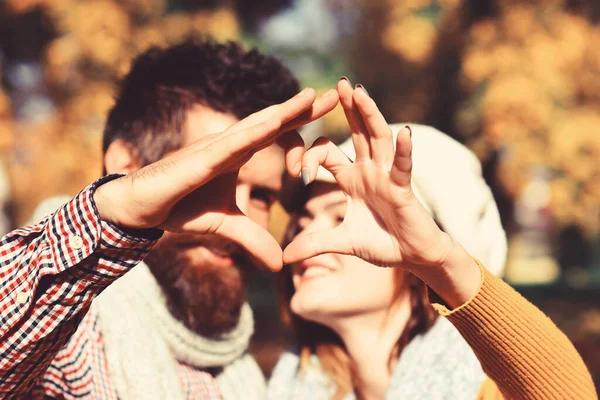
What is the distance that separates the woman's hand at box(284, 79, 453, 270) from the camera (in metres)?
1.17

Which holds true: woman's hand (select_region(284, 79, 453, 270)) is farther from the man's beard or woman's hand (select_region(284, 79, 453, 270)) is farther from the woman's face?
the man's beard

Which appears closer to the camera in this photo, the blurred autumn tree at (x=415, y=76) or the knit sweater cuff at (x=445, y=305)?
the knit sweater cuff at (x=445, y=305)

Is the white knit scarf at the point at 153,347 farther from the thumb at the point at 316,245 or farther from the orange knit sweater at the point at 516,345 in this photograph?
the orange knit sweater at the point at 516,345

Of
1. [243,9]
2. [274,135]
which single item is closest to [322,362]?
[274,135]

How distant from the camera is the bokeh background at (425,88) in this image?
4430 millimetres

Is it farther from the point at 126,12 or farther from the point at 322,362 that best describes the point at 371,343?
the point at 126,12

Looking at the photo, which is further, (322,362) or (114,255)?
(322,362)

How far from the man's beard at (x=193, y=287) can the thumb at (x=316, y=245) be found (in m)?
0.69

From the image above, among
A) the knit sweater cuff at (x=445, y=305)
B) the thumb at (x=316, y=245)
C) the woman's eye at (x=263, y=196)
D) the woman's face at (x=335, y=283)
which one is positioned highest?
the thumb at (x=316, y=245)

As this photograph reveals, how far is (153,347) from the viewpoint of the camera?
1.74 meters

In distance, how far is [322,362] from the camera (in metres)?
2.22

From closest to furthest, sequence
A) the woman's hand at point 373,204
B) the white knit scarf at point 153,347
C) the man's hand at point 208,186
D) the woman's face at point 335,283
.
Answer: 1. the man's hand at point 208,186
2. the woman's hand at point 373,204
3. the white knit scarf at point 153,347
4. the woman's face at point 335,283

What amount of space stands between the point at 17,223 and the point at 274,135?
185 inches

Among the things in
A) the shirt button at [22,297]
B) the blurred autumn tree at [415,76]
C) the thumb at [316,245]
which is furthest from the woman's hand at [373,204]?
the blurred autumn tree at [415,76]
